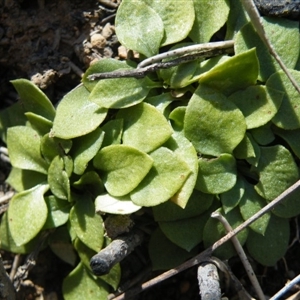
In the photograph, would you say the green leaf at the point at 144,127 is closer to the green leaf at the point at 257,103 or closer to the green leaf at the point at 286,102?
the green leaf at the point at 257,103

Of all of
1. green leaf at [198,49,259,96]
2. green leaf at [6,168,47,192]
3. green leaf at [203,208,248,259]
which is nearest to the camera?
green leaf at [198,49,259,96]

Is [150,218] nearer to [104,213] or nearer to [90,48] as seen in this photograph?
[104,213]

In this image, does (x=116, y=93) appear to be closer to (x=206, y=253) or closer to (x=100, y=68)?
(x=100, y=68)

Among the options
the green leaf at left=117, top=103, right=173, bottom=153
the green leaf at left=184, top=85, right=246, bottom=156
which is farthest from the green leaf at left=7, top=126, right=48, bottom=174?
the green leaf at left=184, top=85, right=246, bottom=156

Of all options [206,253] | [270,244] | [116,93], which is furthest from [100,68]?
[270,244]

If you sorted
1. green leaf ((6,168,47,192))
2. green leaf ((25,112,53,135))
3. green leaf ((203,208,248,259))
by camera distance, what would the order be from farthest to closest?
1. green leaf ((6,168,47,192))
2. green leaf ((25,112,53,135))
3. green leaf ((203,208,248,259))

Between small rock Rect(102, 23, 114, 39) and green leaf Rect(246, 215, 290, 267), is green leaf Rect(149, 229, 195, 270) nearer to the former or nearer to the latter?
green leaf Rect(246, 215, 290, 267)

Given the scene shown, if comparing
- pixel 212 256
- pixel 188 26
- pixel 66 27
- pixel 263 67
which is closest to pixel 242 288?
pixel 212 256
